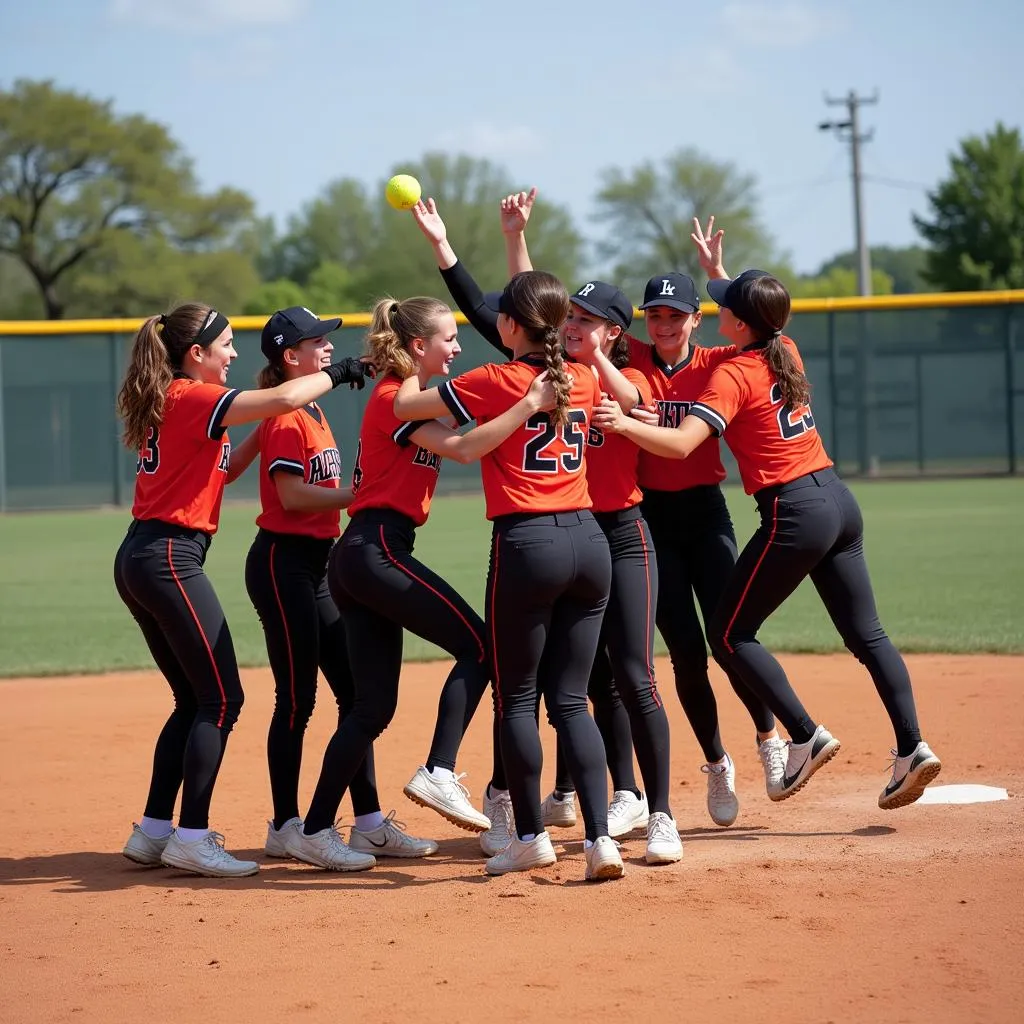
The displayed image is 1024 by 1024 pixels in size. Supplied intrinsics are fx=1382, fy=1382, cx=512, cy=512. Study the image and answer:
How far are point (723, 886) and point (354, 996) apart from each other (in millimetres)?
1270

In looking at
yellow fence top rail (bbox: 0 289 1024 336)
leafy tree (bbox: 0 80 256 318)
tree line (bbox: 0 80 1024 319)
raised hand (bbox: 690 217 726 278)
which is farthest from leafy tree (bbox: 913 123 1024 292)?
raised hand (bbox: 690 217 726 278)

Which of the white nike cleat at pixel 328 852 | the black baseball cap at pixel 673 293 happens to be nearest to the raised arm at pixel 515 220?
the black baseball cap at pixel 673 293

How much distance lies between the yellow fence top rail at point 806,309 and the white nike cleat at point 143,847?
15368mm

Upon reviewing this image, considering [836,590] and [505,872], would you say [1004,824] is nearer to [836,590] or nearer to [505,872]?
[836,590]

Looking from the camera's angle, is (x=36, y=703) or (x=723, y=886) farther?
(x=36, y=703)

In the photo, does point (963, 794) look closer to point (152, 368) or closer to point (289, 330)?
point (289, 330)

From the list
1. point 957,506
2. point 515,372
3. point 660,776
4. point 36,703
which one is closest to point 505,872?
point 660,776

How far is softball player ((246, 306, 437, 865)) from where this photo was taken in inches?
179

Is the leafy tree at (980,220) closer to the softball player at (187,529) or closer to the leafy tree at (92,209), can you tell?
the leafy tree at (92,209)

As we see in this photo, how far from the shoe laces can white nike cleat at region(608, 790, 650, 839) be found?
0.81ft

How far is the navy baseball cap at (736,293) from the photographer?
4.55 metres

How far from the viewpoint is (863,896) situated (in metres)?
3.85

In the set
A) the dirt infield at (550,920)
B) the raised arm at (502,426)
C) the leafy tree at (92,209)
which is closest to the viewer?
the dirt infield at (550,920)

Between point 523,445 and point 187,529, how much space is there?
1.18 m
